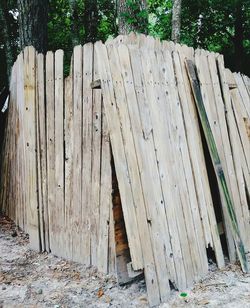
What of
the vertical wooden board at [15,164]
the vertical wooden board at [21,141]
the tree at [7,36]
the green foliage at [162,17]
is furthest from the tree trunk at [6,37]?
the vertical wooden board at [21,141]

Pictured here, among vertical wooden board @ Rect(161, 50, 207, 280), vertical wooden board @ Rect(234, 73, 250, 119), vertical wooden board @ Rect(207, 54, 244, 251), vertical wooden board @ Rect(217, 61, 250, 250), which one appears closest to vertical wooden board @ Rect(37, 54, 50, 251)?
vertical wooden board @ Rect(161, 50, 207, 280)

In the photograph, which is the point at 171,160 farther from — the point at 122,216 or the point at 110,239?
the point at 110,239

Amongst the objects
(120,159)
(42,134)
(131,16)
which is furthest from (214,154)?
(131,16)

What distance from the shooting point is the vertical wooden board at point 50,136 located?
3.90 metres

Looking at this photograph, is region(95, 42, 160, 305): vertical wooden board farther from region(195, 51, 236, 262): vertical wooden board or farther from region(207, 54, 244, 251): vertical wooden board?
region(207, 54, 244, 251): vertical wooden board

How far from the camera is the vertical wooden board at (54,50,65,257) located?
3.81 metres

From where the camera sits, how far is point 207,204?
359cm

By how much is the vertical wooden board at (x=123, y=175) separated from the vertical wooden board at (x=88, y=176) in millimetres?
322

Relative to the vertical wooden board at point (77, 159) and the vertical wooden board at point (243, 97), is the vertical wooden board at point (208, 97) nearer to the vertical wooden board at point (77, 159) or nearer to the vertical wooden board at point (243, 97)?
the vertical wooden board at point (243, 97)

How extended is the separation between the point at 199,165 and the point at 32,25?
164 inches

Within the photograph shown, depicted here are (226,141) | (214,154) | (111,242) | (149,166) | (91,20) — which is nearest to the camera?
(149,166)

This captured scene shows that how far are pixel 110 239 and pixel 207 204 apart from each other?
1.01 m

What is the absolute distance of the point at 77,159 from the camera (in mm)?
3699

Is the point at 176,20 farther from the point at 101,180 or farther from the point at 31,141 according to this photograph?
the point at 101,180
